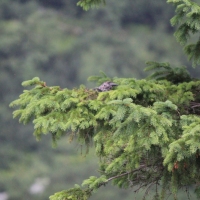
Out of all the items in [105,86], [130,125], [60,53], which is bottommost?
[130,125]

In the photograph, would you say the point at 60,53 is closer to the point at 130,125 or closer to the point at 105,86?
the point at 105,86

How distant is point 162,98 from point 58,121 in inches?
37.3

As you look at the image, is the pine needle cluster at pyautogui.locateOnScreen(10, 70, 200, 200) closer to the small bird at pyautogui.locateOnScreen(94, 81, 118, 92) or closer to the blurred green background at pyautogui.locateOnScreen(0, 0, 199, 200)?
the small bird at pyautogui.locateOnScreen(94, 81, 118, 92)

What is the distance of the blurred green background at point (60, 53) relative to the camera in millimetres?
47438

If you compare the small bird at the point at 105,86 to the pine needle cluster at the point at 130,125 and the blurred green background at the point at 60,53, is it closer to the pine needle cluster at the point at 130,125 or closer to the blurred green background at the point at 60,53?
the pine needle cluster at the point at 130,125

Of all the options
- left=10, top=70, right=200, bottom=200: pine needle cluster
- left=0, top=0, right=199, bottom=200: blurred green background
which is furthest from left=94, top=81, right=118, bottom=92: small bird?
left=0, top=0, right=199, bottom=200: blurred green background

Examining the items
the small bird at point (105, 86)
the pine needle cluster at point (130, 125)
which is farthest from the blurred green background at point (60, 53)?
the pine needle cluster at point (130, 125)

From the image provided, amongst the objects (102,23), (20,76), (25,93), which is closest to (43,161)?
(20,76)

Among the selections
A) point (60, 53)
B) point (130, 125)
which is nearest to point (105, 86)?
point (130, 125)

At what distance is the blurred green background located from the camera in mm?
47438

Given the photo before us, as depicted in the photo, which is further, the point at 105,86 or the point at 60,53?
the point at 60,53

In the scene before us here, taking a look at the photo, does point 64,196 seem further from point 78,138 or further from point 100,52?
point 100,52

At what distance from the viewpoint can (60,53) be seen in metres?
59.6

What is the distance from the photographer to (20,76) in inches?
2101
